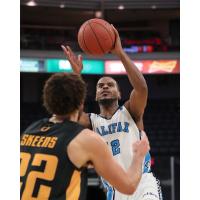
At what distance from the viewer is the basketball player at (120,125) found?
3.67 meters

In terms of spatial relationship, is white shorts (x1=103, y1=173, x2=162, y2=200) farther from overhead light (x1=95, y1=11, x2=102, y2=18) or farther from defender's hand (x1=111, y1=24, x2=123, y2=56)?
overhead light (x1=95, y1=11, x2=102, y2=18)

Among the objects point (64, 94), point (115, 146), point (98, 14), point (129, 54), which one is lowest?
point (115, 146)

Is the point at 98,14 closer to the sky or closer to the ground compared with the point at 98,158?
closer to the sky

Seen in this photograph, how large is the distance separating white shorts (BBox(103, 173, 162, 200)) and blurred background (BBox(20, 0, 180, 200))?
26.8ft

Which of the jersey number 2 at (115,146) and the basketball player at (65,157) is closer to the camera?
the basketball player at (65,157)

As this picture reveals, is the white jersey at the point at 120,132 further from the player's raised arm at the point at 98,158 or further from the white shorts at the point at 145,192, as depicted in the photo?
the player's raised arm at the point at 98,158

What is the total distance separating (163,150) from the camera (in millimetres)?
15430

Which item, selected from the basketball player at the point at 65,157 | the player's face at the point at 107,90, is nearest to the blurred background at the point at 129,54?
the player's face at the point at 107,90

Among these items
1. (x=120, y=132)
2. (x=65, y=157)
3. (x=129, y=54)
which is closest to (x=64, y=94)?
(x=65, y=157)

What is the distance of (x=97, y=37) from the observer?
367cm

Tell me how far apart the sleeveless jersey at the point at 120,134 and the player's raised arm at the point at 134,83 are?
0.28 ft

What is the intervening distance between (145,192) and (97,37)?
1.30 meters

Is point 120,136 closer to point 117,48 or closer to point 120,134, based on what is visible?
point 120,134
